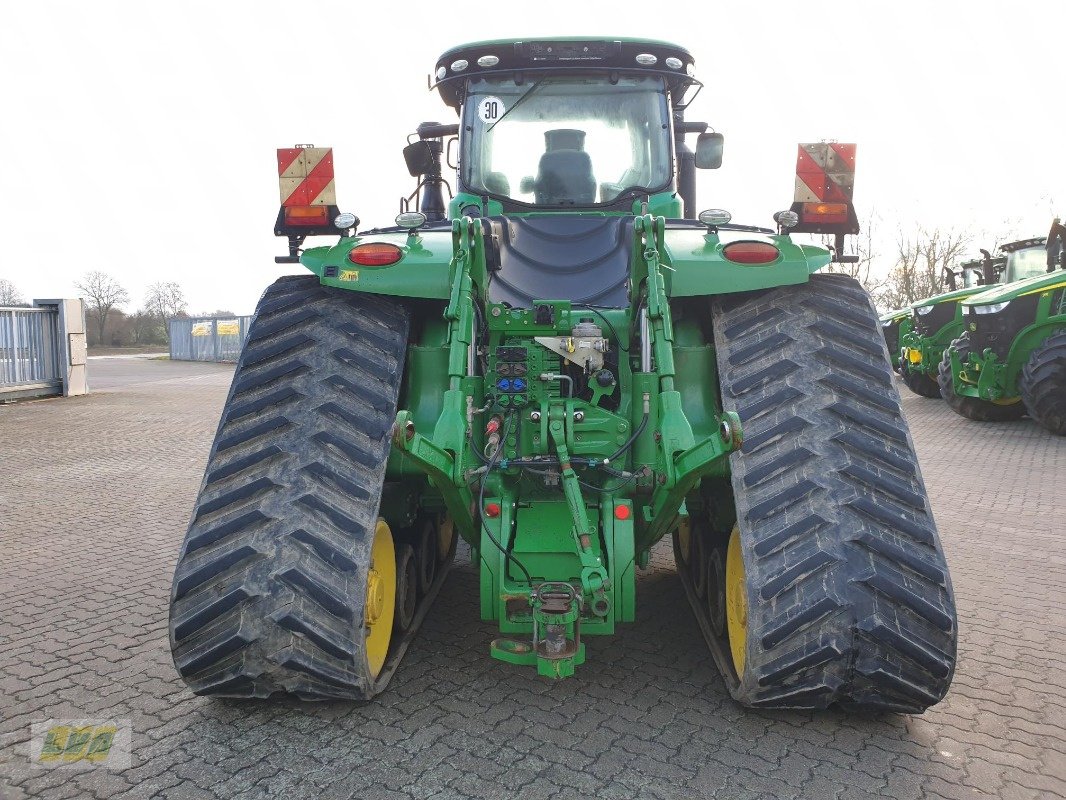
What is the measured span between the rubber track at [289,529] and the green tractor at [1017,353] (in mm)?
11004

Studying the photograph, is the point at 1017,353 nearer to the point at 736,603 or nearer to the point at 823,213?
the point at 823,213

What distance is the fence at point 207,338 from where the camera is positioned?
34.7 m

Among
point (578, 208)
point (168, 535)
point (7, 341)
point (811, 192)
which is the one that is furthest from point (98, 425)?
point (811, 192)

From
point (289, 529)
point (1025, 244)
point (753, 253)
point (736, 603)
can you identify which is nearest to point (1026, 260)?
point (1025, 244)

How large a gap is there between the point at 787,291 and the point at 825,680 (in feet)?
5.17

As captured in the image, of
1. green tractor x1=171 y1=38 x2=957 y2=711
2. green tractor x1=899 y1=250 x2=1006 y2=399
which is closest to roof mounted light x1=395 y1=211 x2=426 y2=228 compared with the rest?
green tractor x1=171 y1=38 x2=957 y2=711

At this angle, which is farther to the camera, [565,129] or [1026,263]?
[1026,263]

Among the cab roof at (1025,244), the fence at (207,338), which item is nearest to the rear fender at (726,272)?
the cab roof at (1025,244)

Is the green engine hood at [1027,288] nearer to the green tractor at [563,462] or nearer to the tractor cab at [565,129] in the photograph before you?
the tractor cab at [565,129]

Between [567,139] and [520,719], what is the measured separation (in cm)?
310

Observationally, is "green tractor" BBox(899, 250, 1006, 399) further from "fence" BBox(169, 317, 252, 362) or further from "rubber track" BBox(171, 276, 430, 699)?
"fence" BBox(169, 317, 252, 362)

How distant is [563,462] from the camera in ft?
10.5

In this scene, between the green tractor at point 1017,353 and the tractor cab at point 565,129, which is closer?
the tractor cab at point 565,129

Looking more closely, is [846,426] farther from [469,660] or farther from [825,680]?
[469,660]
